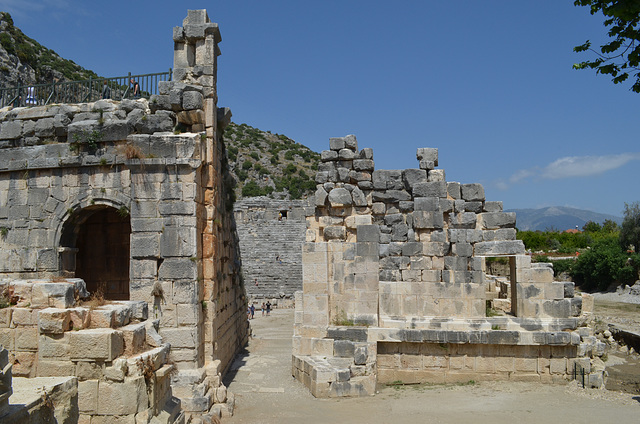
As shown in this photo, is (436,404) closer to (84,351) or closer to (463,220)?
(463,220)

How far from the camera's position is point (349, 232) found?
10961 millimetres

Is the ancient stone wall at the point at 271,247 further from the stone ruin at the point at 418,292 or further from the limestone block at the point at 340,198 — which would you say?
the limestone block at the point at 340,198

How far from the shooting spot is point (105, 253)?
12.6 m

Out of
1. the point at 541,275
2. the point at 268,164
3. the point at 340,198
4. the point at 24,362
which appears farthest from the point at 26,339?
the point at 268,164

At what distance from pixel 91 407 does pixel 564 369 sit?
907 cm

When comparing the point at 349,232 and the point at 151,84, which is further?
the point at 349,232

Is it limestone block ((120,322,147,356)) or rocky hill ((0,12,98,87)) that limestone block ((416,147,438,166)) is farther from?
rocky hill ((0,12,98,87))

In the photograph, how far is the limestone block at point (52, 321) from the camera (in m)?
5.29

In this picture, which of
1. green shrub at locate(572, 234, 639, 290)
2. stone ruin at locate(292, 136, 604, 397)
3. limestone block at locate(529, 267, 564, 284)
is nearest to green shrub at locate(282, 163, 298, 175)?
green shrub at locate(572, 234, 639, 290)

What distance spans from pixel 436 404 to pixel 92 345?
6262mm

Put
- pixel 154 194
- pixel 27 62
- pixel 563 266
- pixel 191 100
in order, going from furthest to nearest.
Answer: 1. pixel 563 266
2. pixel 27 62
3. pixel 191 100
4. pixel 154 194

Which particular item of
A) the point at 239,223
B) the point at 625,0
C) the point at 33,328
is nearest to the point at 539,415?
the point at 625,0

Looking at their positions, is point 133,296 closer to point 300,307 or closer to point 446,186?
point 300,307

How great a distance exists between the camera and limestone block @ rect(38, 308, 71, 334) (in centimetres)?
529
